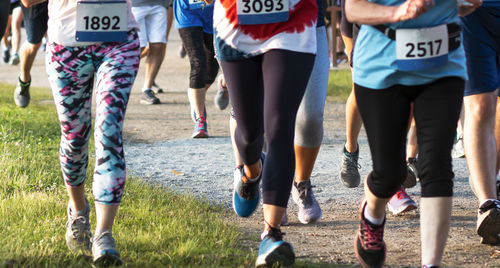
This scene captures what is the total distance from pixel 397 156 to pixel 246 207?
4.30 ft

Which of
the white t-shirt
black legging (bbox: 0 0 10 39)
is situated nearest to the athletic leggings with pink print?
the white t-shirt

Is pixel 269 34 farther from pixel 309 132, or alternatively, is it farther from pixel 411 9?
pixel 309 132

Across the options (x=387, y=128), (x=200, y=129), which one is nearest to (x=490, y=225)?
(x=387, y=128)

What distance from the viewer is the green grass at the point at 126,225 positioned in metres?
3.84

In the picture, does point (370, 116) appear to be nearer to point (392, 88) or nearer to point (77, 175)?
point (392, 88)

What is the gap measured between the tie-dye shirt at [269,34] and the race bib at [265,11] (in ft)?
0.10

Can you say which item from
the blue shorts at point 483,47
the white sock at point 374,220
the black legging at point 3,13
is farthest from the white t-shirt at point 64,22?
the black legging at point 3,13

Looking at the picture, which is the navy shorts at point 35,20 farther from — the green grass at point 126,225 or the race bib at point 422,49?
the race bib at point 422,49

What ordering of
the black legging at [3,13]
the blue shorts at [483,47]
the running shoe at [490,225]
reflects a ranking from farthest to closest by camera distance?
the black legging at [3,13] < the blue shorts at [483,47] < the running shoe at [490,225]

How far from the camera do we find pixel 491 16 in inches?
176

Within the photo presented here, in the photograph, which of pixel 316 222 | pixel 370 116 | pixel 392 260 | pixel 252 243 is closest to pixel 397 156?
pixel 370 116

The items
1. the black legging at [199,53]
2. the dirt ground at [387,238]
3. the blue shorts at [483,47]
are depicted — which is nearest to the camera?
the dirt ground at [387,238]

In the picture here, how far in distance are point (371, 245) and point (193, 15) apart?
3989 mm

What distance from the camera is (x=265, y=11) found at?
386 cm
